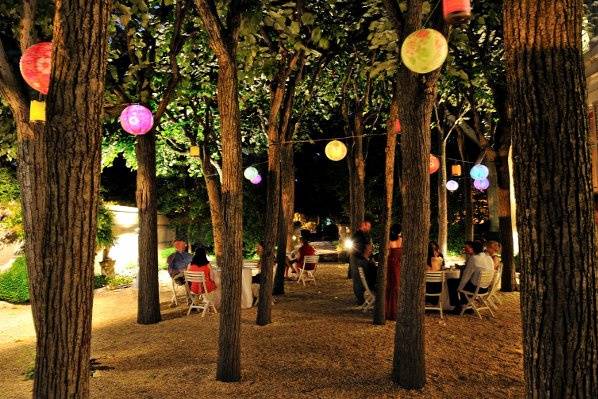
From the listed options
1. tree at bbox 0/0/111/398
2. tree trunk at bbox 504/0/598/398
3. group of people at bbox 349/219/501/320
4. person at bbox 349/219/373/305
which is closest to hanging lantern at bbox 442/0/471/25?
tree trunk at bbox 504/0/598/398

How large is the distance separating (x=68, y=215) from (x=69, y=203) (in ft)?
0.21

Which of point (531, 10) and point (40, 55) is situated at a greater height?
point (40, 55)

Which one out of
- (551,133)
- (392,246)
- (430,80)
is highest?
(430,80)

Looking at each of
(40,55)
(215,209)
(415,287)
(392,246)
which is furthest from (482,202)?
(40,55)

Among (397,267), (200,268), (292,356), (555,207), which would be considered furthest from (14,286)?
(555,207)

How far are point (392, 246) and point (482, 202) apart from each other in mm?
18778

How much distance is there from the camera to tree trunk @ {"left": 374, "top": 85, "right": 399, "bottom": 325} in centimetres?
740

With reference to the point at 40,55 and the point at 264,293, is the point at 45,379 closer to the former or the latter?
the point at 40,55

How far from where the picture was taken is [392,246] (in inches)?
333

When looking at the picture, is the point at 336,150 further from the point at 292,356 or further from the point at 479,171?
the point at 292,356

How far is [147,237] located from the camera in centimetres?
866

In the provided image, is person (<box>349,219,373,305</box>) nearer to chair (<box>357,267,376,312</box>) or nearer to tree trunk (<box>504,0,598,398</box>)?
chair (<box>357,267,376,312</box>)

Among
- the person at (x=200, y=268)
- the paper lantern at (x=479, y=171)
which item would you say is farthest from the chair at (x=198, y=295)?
the paper lantern at (x=479, y=171)

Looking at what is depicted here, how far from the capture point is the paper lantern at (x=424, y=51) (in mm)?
4469
